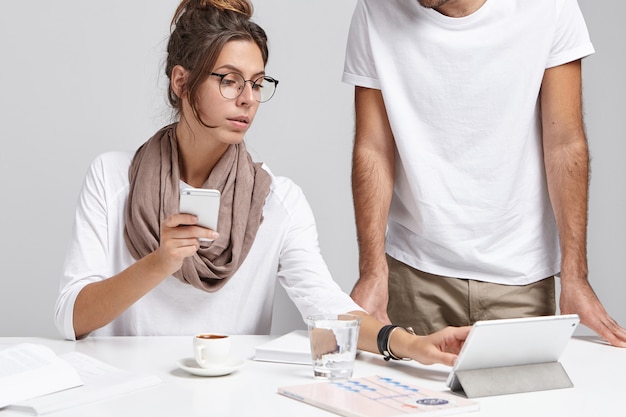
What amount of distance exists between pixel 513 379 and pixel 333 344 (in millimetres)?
298

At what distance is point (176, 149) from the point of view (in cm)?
201

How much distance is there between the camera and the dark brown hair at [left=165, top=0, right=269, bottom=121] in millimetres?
1896

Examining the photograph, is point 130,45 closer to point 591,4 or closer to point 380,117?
point 380,117

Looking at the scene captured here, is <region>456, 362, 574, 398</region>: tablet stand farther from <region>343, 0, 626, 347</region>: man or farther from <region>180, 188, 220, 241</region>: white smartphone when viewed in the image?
<region>343, 0, 626, 347</region>: man

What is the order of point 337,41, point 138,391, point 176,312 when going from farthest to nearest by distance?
point 337,41 → point 176,312 → point 138,391

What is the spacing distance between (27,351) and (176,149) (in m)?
0.75

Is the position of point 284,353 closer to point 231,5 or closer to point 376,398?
point 376,398

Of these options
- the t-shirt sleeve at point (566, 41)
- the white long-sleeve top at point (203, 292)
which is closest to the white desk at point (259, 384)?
the white long-sleeve top at point (203, 292)

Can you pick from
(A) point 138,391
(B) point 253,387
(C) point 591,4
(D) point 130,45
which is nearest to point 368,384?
(B) point 253,387

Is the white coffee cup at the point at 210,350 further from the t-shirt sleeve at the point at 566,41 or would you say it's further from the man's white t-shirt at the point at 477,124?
the t-shirt sleeve at the point at 566,41

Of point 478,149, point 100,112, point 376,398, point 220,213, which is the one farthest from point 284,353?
point 100,112

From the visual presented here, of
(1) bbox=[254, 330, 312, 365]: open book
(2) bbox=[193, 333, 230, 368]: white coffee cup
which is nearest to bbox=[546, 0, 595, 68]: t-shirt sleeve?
(1) bbox=[254, 330, 312, 365]: open book

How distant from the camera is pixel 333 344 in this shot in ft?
4.48

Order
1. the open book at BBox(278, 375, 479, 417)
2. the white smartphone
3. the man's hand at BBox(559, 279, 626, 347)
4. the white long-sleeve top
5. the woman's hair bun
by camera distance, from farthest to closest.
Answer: the woman's hair bun < the white long-sleeve top < the man's hand at BBox(559, 279, 626, 347) < the white smartphone < the open book at BBox(278, 375, 479, 417)
